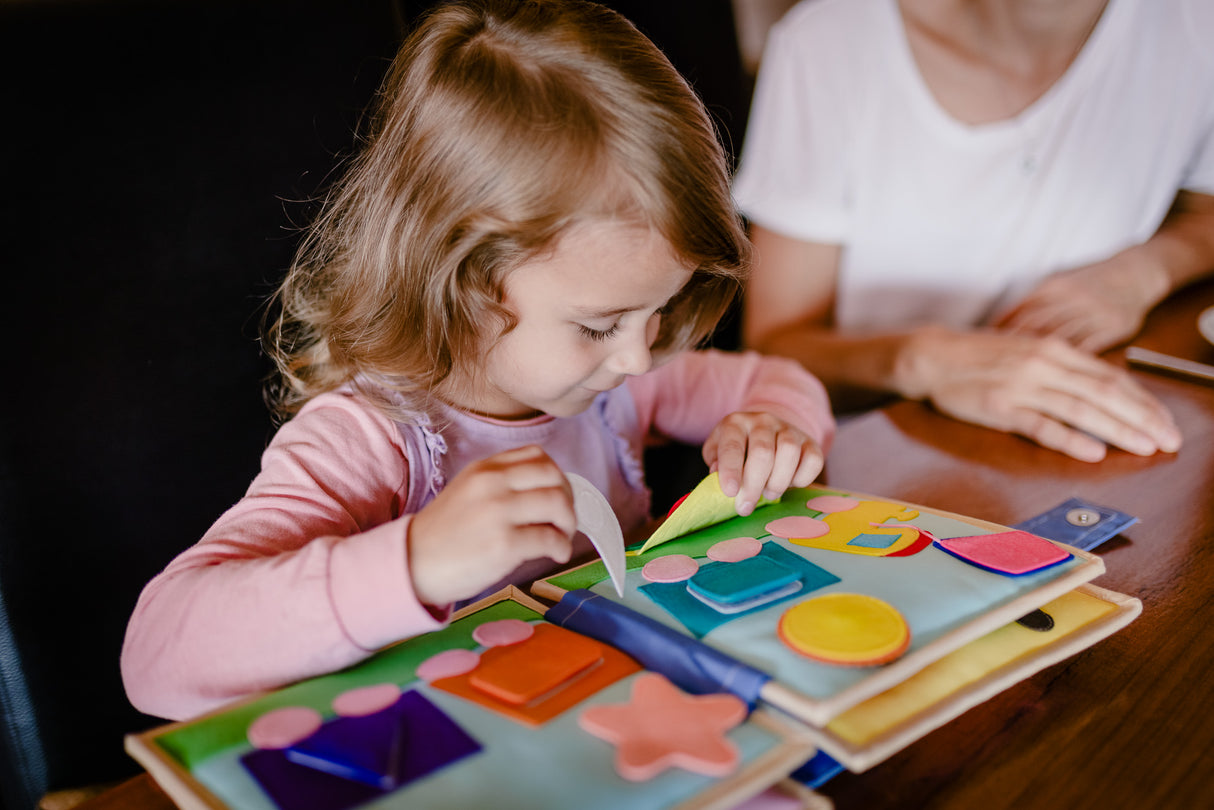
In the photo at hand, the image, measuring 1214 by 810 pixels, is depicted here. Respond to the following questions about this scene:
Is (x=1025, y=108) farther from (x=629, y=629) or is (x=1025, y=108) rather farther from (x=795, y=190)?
(x=629, y=629)

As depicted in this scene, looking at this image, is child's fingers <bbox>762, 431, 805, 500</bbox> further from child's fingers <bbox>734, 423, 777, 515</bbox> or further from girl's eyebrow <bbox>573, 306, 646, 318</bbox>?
girl's eyebrow <bbox>573, 306, 646, 318</bbox>

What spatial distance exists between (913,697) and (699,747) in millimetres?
124

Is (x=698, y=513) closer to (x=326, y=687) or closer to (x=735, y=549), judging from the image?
(x=735, y=549)

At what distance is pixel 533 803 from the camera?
1.22 ft

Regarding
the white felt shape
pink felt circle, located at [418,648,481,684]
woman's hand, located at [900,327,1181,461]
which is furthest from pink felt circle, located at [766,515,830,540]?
woman's hand, located at [900,327,1181,461]

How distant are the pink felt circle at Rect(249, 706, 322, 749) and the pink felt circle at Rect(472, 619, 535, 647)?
0.09 m

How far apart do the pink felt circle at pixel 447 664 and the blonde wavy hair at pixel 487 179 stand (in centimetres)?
28

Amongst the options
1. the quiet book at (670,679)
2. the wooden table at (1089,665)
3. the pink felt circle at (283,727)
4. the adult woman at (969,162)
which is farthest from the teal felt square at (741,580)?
the adult woman at (969,162)

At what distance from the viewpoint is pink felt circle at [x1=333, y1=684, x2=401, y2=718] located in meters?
0.44

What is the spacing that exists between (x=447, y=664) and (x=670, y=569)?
154 mm

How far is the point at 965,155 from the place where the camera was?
1210 millimetres

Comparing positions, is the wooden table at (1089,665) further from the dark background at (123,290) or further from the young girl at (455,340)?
the dark background at (123,290)

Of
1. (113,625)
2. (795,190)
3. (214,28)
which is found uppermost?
(214,28)

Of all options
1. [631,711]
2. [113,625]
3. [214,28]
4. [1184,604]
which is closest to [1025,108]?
[1184,604]
